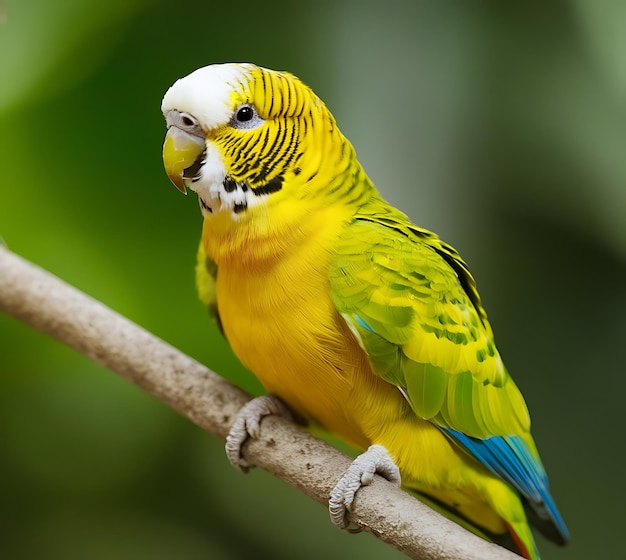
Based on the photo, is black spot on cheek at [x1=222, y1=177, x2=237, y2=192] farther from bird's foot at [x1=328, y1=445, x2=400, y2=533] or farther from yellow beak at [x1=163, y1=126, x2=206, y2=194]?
bird's foot at [x1=328, y1=445, x2=400, y2=533]

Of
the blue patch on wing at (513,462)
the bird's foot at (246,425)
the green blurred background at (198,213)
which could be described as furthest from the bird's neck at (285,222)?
the green blurred background at (198,213)

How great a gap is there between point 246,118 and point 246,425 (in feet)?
1.62

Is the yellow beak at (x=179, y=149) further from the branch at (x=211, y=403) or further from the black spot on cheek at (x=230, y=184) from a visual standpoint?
the branch at (x=211, y=403)

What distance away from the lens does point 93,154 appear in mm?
1731

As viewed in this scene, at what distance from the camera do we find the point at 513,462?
1.12 m

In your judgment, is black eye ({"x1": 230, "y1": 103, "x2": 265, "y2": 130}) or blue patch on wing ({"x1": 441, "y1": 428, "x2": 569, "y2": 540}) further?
blue patch on wing ({"x1": 441, "y1": 428, "x2": 569, "y2": 540})

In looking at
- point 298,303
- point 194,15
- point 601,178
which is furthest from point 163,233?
point 601,178

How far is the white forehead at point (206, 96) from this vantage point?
88 centimetres

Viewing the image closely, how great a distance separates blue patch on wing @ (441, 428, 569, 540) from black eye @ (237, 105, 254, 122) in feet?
1.74

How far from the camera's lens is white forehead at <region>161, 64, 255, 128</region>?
0.88m

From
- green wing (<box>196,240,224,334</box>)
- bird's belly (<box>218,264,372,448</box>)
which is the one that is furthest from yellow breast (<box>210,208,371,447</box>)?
green wing (<box>196,240,224,334</box>)

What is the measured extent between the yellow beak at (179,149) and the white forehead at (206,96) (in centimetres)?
3

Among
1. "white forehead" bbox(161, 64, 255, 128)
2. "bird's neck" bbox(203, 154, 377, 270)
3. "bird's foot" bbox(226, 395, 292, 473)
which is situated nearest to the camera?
"white forehead" bbox(161, 64, 255, 128)

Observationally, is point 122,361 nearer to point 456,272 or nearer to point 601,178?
point 456,272
